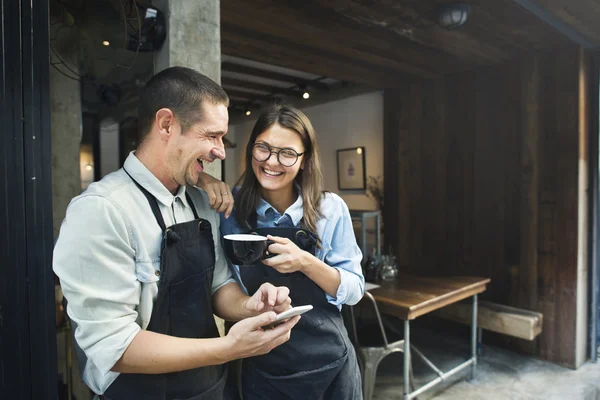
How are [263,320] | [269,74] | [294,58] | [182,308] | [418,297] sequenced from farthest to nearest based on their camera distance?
[269,74], [294,58], [418,297], [182,308], [263,320]

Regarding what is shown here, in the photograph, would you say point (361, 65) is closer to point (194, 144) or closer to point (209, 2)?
point (209, 2)

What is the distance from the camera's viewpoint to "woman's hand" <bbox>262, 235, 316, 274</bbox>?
124cm

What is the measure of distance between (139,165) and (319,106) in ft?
17.3

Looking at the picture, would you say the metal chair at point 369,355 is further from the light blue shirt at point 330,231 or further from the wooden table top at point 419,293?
the light blue shirt at point 330,231

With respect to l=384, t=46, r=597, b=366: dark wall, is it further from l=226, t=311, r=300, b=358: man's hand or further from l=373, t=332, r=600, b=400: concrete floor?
l=226, t=311, r=300, b=358: man's hand

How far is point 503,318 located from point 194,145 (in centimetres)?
358

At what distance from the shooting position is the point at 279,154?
1.50 meters

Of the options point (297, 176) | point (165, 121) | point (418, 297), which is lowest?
point (418, 297)

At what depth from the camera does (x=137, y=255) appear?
1033mm

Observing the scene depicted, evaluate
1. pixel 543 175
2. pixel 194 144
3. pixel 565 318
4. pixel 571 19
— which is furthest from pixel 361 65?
pixel 194 144

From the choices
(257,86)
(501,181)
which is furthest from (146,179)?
(257,86)

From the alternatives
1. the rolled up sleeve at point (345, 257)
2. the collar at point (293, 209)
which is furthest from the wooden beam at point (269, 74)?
the rolled up sleeve at point (345, 257)

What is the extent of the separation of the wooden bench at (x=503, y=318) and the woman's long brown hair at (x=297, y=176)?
2.87 metres

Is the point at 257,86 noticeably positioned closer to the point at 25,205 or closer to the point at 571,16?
the point at 571,16
